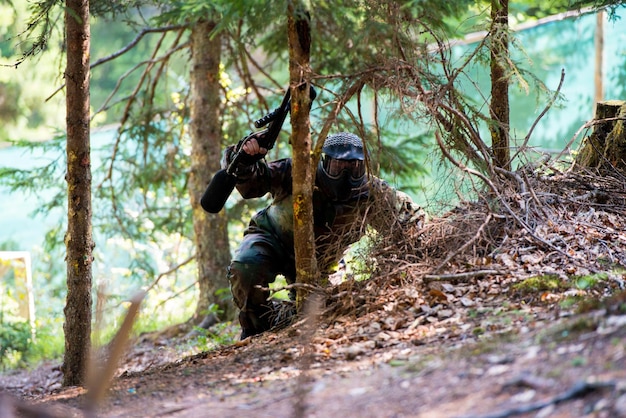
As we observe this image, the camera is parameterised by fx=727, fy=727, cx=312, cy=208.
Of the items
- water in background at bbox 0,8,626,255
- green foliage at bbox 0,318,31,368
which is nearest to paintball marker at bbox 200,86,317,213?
green foliage at bbox 0,318,31,368

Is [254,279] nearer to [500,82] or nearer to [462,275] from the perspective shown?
[462,275]

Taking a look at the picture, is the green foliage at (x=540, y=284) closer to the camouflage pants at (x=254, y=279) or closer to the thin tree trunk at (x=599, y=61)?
the camouflage pants at (x=254, y=279)

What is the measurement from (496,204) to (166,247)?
12633 millimetres

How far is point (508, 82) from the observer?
6.48 metres

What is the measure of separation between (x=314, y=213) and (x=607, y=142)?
3061mm

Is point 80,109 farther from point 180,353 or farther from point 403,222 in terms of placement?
point 180,353

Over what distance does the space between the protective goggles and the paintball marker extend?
580 millimetres

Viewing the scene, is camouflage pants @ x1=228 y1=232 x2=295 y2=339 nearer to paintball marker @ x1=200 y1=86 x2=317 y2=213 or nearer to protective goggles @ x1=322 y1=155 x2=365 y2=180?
paintball marker @ x1=200 y1=86 x2=317 y2=213

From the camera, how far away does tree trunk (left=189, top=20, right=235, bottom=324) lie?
32.8 ft

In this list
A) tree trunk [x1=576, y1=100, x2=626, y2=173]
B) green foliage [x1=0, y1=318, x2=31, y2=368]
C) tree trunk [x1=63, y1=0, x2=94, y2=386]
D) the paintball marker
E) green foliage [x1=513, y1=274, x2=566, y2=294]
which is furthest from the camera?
green foliage [x1=0, y1=318, x2=31, y2=368]

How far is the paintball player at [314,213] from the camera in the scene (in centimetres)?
629

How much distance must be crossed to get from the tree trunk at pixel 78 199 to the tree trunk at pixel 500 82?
11.3ft

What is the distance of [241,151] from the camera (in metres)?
6.27

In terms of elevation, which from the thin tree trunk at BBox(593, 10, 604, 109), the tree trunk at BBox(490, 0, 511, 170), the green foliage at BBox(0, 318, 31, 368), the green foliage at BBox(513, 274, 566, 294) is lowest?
the green foliage at BBox(0, 318, 31, 368)
